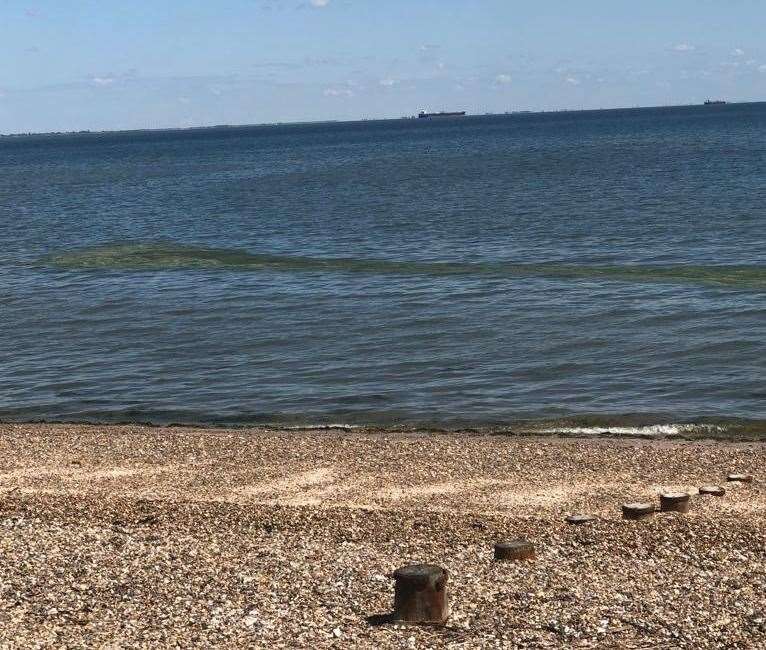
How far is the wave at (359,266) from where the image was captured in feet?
130

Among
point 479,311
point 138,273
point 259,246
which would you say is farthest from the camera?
point 259,246

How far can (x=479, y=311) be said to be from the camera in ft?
114

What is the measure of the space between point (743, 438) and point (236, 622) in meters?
13.2

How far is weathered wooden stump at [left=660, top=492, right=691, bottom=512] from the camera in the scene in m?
16.5

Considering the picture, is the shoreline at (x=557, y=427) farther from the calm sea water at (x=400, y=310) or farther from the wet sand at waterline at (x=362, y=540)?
the wet sand at waterline at (x=362, y=540)

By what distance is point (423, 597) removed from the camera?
12.2 meters

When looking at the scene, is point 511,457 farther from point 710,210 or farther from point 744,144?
point 744,144

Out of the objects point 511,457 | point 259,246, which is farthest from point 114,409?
point 259,246

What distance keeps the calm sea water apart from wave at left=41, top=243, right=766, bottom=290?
0.22m

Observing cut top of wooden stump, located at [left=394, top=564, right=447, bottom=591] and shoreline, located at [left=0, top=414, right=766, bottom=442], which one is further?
shoreline, located at [left=0, top=414, right=766, bottom=442]

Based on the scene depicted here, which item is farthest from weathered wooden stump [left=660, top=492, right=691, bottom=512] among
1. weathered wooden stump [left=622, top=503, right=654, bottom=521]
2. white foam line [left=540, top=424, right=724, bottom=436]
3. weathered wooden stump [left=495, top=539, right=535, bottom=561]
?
white foam line [left=540, top=424, right=724, bottom=436]

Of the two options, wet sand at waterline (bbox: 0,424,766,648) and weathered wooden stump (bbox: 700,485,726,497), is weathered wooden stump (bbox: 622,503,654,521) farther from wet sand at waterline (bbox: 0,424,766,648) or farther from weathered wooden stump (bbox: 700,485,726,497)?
weathered wooden stump (bbox: 700,485,726,497)

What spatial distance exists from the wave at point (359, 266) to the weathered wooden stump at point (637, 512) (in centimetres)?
2218

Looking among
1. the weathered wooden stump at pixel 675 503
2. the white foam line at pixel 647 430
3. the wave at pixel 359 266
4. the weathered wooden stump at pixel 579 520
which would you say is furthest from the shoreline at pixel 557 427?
the wave at pixel 359 266
